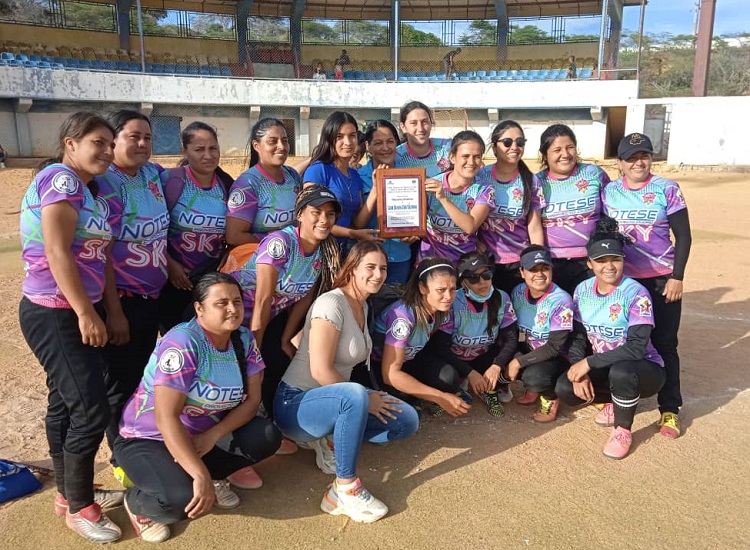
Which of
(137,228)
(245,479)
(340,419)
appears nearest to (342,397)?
(340,419)

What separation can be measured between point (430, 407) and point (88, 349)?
8.25 feet

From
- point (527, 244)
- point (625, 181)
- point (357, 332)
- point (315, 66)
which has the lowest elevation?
point (357, 332)

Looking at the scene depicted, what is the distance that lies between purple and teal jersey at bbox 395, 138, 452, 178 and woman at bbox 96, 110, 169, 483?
1.89 meters

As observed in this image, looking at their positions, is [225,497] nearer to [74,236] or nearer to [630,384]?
[74,236]

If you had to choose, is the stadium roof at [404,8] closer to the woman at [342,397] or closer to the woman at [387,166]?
the woman at [387,166]

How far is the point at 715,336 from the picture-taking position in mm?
6395

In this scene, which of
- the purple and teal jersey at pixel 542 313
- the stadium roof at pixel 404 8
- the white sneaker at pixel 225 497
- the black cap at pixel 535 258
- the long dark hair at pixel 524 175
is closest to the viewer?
the white sneaker at pixel 225 497

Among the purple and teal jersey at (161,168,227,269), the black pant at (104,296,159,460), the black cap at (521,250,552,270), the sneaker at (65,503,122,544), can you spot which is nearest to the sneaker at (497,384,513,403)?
the black cap at (521,250,552,270)

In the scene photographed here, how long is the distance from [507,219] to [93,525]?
3.31m

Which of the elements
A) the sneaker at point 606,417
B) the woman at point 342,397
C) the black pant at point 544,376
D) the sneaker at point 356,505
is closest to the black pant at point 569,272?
the black pant at point 544,376

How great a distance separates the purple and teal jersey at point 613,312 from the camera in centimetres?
418

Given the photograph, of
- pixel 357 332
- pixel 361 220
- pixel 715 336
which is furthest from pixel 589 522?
pixel 715 336

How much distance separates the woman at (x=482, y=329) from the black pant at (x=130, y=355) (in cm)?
204

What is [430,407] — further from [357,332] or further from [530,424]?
[357,332]
